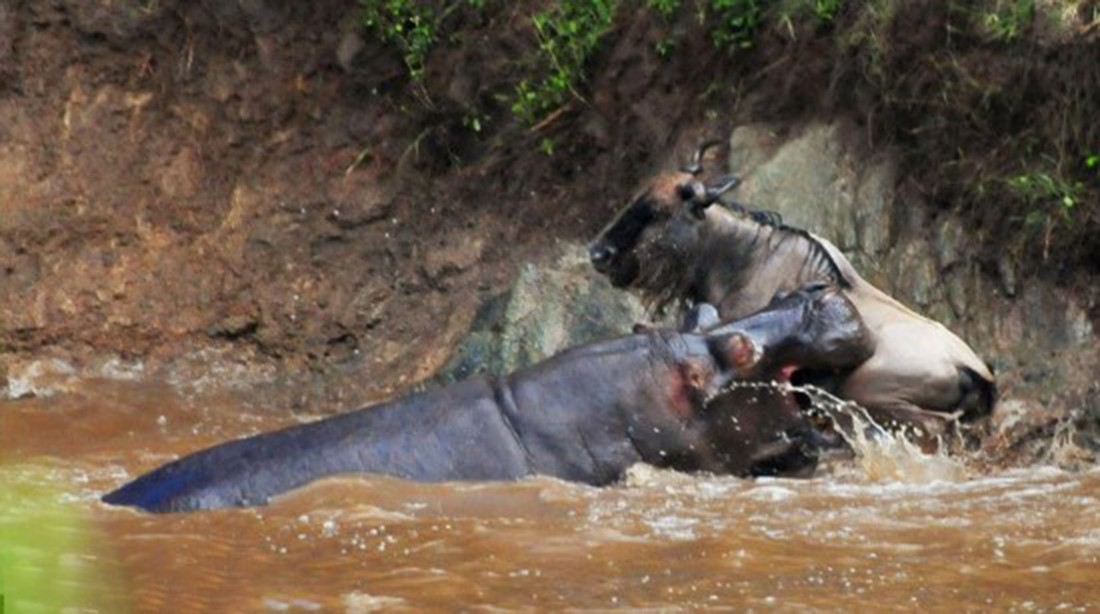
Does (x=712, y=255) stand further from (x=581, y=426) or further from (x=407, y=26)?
(x=407, y=26)

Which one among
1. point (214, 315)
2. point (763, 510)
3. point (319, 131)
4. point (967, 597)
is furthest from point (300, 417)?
point (967, 597)

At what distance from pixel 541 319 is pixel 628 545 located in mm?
4736

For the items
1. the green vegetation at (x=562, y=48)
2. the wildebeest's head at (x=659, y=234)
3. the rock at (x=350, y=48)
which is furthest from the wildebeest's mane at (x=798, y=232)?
the rock at (x=350, y=48)

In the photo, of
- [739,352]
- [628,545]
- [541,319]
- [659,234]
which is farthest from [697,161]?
[628,545]

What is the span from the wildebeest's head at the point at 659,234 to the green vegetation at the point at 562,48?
164 cm

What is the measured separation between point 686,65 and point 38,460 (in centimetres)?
439

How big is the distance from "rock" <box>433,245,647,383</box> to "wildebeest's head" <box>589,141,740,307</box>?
49cm

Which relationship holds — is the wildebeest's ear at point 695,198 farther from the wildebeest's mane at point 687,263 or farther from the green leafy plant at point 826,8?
the green leafy plant at point 826,8

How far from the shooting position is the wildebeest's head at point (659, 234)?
368 inches

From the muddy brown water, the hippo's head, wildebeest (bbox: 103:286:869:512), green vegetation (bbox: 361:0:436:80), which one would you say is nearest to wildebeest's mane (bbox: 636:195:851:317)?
the hippo's head

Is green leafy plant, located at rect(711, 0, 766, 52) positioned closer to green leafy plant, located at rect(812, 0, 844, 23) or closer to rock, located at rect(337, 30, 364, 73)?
green leafy plant, located at rect(812, 0, 844, 23)

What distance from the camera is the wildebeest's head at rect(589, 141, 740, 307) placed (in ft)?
30.7

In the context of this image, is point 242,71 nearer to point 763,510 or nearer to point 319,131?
point 319,131

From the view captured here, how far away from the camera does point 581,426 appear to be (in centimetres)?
704
